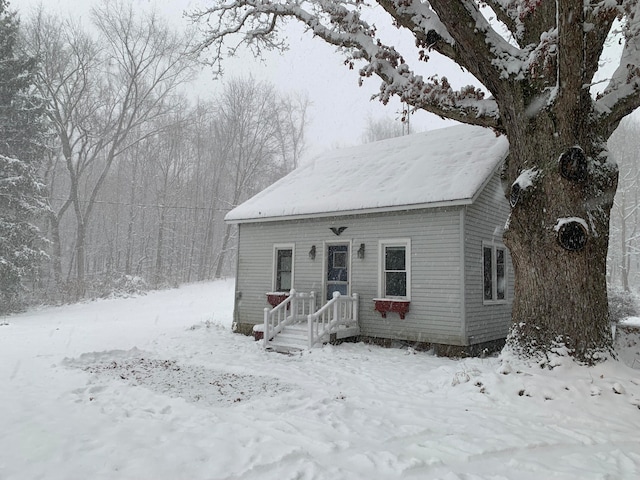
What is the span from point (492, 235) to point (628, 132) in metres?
32.4

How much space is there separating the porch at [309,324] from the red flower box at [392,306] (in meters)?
0.67

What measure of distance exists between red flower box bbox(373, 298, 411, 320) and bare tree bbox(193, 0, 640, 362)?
10.9 feet

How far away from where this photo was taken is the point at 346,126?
43969mm

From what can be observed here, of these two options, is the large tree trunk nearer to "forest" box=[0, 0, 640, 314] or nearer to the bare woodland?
"forest" box=[0, 0, 640, 314]

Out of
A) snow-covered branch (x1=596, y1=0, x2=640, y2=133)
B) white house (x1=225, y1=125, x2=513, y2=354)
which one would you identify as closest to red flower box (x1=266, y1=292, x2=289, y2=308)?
white house (x1=225, y1=125, x2=513, y2=354)

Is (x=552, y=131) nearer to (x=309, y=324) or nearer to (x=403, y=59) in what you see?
(x=403, y=59)

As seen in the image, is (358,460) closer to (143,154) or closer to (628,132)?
(143,154)

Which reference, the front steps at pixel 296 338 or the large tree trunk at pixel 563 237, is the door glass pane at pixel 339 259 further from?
the large tree trunk at pixel 563 237

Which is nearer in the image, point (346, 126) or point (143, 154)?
point (143, 154)

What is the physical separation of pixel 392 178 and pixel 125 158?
28.8 meters

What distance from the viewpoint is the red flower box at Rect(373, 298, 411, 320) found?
383 inches

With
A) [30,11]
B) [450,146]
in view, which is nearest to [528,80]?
[450,146]

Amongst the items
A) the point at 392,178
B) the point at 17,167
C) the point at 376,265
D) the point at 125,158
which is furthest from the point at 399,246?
the point at 125,158

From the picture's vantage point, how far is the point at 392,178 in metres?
11.2
